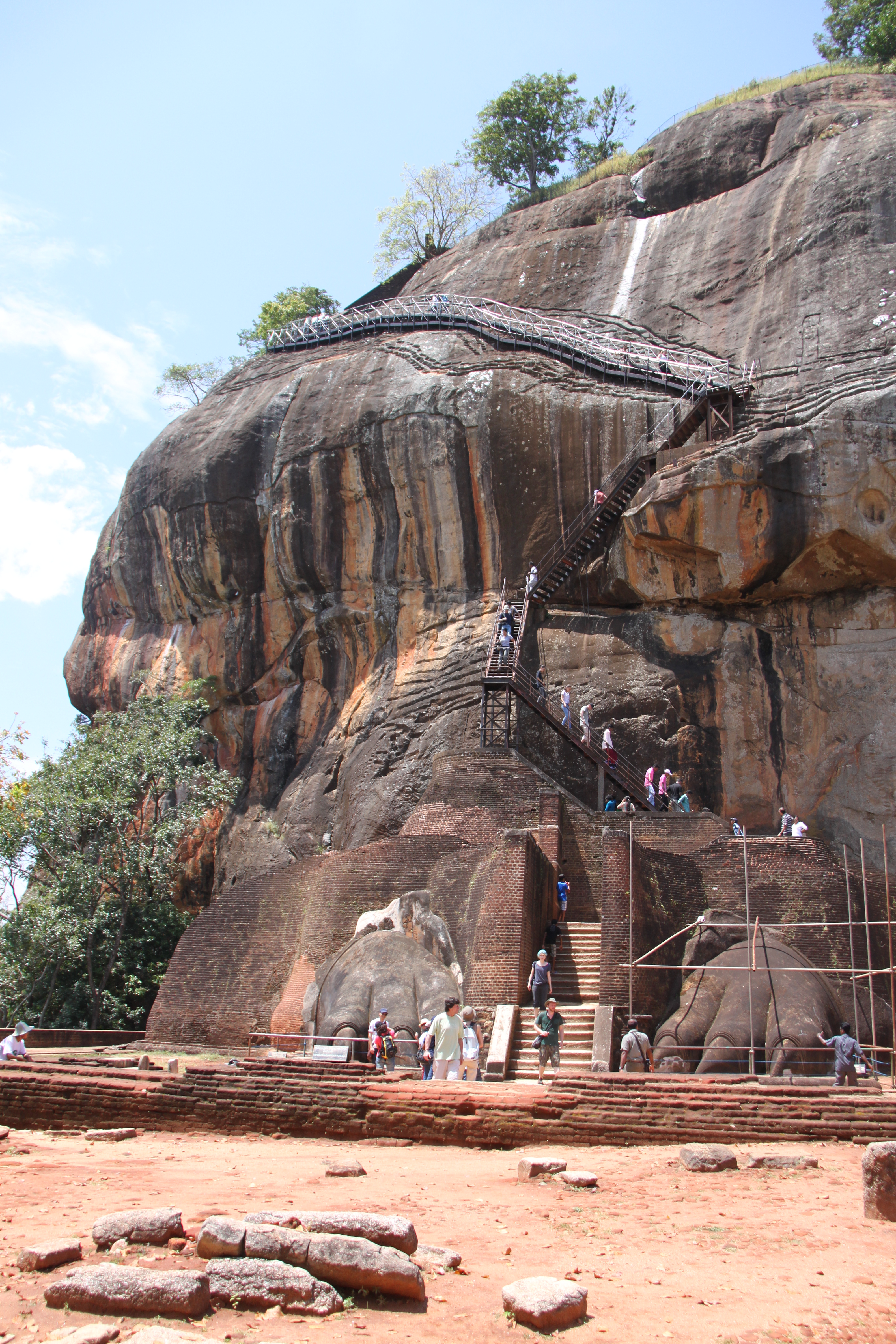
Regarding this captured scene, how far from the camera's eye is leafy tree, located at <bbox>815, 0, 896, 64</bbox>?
33094 mm

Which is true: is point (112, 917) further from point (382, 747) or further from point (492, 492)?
point (492, 492)

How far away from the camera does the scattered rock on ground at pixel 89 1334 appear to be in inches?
171

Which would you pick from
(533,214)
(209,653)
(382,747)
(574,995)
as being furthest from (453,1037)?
(533,214)

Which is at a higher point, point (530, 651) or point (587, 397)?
point (587, 397)

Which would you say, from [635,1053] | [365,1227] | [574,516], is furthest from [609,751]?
[365,1227]

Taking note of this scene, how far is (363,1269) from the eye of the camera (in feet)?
16.7

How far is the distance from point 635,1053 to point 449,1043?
7.22 feet

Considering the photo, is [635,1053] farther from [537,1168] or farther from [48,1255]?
[48,1255]

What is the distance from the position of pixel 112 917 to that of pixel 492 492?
1201 centimetres

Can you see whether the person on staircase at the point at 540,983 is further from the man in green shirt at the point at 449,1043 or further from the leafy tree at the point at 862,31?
the leafy tree at the point at 862,31

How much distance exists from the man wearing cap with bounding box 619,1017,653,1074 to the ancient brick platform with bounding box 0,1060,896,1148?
6.71ft

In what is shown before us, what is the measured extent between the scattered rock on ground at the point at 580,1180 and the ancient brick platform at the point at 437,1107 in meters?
1.91

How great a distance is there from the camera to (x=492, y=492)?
2519 cm

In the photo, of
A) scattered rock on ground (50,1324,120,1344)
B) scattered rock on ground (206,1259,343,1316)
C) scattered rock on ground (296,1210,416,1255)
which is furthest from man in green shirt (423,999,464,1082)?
scattered rock on ground (50,1324,120,1344)
